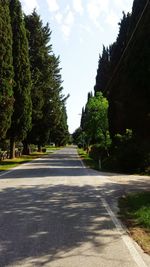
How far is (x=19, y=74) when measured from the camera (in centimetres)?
4688

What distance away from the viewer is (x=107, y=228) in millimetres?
10422

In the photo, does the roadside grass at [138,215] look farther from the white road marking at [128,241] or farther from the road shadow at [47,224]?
the road shadow at [47,224]

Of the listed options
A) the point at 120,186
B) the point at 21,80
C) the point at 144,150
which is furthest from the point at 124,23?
the point at 120,186

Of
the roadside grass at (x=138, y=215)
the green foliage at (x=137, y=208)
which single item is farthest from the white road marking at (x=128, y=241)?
the green foliage at (x=137, y=208)

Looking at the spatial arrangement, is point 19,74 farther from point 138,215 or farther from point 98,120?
point 138,215

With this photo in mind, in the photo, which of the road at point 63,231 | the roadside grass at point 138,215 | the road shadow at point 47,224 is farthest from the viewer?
the roadside grass at point 138,215

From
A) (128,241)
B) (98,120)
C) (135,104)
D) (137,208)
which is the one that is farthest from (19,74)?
(128,241)

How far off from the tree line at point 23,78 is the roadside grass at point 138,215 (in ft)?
72.9

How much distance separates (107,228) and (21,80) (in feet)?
124

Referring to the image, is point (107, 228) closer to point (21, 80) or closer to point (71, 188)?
point (71, 188)

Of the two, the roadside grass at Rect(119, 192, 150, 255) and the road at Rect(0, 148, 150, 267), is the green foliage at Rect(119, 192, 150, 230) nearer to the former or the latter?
the roadside grass at Rect(119, 192, 150, 255)

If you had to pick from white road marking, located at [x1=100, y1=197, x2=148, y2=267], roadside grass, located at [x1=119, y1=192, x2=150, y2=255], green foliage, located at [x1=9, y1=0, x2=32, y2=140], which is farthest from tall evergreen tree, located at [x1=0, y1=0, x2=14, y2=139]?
white road marking, located at [x1=100, y1=197, x2=148, y2=267]

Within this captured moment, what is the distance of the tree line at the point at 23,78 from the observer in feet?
123

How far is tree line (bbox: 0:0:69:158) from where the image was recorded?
37.6m
